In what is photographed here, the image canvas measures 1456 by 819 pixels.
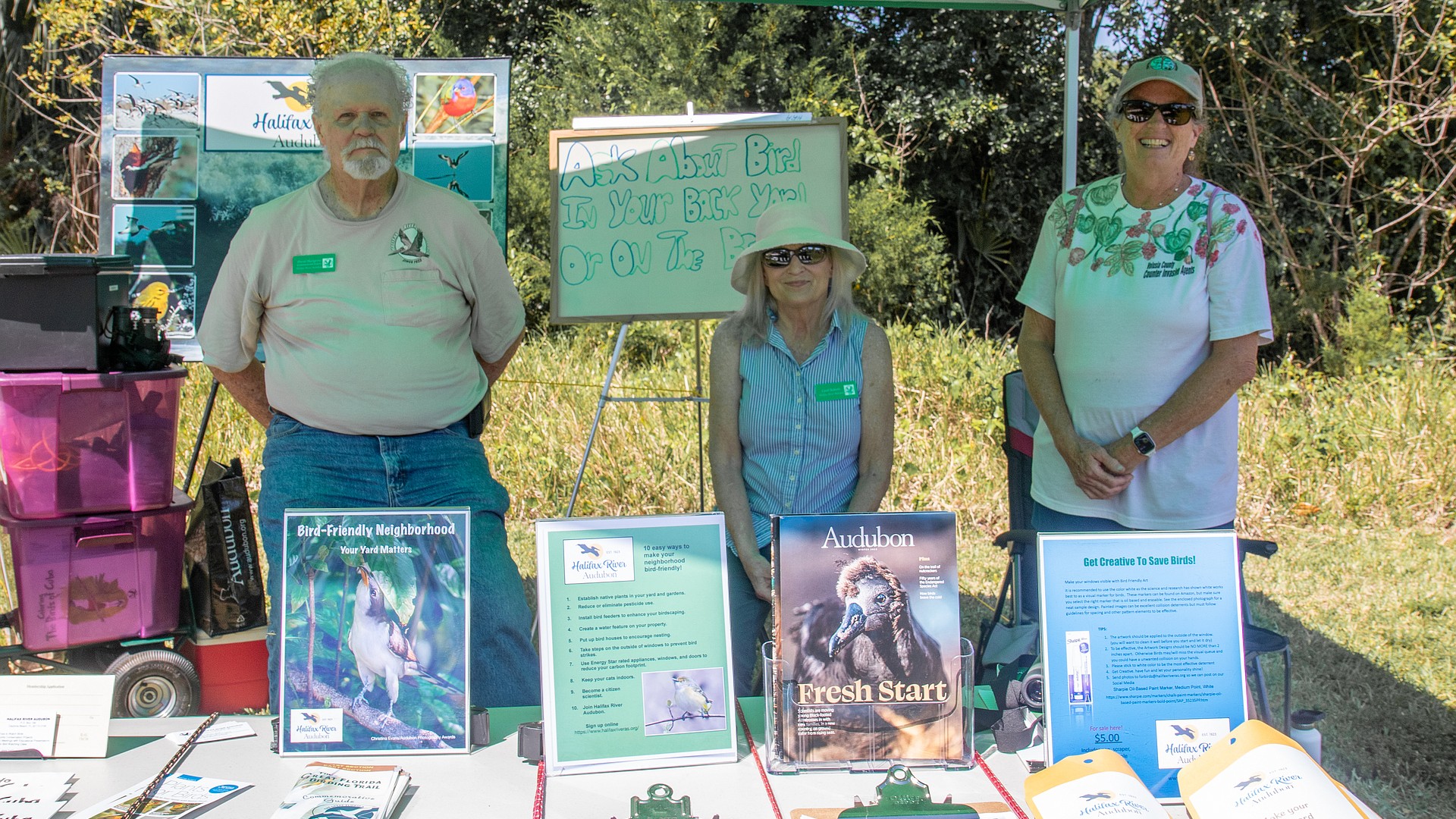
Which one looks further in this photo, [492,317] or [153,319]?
[153,319]

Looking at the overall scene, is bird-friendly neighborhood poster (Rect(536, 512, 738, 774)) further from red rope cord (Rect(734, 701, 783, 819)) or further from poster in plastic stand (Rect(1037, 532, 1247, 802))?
poster in plastic stand (Rect(1037, 532, 1247, 802))

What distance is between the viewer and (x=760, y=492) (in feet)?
8.76

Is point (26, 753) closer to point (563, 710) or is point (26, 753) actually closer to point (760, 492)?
point (563, 710)

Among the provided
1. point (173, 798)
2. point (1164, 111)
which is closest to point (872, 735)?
point (173, 798)

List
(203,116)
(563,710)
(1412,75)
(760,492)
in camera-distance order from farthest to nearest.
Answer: (1412,75)
(203,116)
(760,492)
(563,710)

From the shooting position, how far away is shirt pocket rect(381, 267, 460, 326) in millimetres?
2518

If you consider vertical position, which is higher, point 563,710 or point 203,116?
point 203,116

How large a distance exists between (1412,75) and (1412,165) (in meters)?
0.66

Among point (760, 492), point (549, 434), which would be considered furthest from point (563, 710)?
point (549, 434)

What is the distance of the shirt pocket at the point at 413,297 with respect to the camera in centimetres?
252

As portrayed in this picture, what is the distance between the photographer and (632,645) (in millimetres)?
1641

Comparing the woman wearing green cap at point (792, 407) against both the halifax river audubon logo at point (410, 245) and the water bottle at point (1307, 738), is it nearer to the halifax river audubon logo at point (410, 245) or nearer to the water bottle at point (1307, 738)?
the halifax river audubon logo at point (410, 245)

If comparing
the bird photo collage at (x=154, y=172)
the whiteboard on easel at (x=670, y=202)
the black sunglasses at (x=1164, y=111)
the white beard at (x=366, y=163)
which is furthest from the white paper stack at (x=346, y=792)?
the bird photo collage at (x=154, y=172)

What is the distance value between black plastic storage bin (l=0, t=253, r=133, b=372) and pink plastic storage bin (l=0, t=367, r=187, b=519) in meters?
0.05
